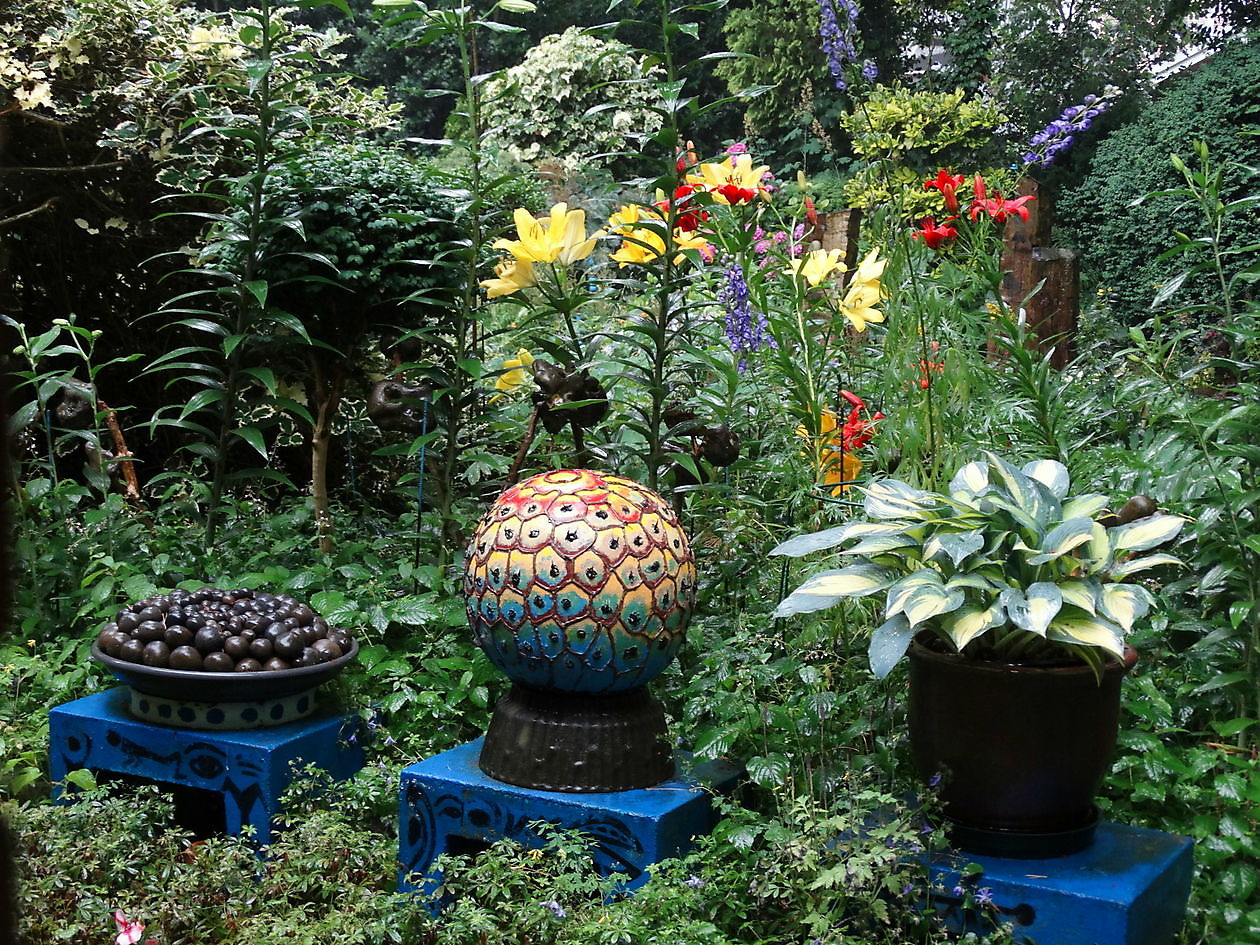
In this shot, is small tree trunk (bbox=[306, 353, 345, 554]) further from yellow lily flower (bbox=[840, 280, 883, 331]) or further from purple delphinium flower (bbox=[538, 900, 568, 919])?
purple delphinium flower (bbox=[538, 900, 568, 919])

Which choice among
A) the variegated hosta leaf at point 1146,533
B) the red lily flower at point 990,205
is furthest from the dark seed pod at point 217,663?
the red lily flower at point 990,205

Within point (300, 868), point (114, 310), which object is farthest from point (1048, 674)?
point (114, 310)

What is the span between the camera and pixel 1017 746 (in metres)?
1.96

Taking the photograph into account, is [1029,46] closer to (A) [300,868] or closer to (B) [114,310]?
(B) [114,310]

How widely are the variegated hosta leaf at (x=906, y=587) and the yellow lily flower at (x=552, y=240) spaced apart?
4.11 feet

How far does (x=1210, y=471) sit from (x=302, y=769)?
6.78 ft

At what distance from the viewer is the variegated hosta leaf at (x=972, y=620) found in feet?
6.31

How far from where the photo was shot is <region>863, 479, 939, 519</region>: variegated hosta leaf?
6.92 ft

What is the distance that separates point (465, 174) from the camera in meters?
3.48

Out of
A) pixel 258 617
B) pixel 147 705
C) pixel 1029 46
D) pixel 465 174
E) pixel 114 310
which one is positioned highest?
pixel 1029 46

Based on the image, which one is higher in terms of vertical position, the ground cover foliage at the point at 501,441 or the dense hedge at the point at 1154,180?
the dense hedge at the point at 1154,180

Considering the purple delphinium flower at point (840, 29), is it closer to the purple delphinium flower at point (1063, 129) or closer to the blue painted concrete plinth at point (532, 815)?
the purple delphinium flower at point (1063, 129)

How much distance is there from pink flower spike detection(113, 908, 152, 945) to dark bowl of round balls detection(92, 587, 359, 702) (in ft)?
1.79

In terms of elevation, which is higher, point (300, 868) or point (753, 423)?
point (753, 423)
